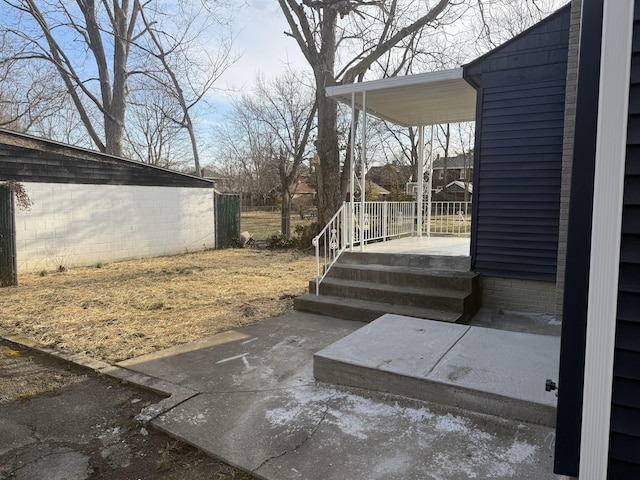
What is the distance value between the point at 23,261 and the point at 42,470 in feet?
24.5

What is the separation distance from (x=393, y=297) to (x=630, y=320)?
11.7 feet

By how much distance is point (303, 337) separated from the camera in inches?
171

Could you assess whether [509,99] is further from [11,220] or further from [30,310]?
[11,220]

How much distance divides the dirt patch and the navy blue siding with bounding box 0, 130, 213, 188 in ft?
19.8

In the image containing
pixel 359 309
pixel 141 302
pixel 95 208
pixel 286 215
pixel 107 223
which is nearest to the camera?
pixel 359 309

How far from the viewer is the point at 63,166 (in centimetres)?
902

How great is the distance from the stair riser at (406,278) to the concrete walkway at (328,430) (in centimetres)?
204

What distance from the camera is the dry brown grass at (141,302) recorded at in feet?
14.5

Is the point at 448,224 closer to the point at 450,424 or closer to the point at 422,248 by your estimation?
the point at 422,248

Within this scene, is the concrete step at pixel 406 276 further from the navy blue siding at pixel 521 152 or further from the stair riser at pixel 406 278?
the navy blue siding at pixel 521 152

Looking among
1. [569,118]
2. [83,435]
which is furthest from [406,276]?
[83,435]

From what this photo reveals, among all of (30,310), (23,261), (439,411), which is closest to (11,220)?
(23,261)

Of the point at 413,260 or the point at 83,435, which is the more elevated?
the point at 413,260

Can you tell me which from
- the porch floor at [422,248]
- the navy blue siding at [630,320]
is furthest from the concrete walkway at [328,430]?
the porch floor at [422,248]
